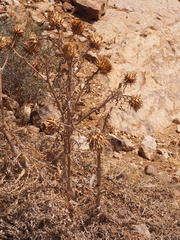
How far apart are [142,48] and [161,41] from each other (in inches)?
14.6

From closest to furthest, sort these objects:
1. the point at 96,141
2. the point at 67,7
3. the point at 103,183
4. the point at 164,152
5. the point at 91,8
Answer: the point at 96,141 < the point at 103,183 < the point at 164,152 < the point at 91,8 < the point at 67,7

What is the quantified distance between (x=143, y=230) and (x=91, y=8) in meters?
3.83

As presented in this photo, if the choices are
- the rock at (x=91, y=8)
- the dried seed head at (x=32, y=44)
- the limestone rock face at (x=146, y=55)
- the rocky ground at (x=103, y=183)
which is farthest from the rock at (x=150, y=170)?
the rock at (x=91, y=8)

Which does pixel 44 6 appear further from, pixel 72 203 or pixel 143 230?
pixel 143 230

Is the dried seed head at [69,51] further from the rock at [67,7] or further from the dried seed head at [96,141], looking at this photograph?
the rock at [67,7]

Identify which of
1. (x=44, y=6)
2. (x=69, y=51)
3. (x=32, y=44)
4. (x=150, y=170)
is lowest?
(x=150, y=170)

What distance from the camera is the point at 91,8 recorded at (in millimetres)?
5434

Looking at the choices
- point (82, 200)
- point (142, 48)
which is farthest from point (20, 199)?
point (142, 48)

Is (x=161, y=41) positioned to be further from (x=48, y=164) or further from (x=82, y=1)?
(x=48, y=164)

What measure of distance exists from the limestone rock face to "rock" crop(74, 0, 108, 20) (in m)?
0.11

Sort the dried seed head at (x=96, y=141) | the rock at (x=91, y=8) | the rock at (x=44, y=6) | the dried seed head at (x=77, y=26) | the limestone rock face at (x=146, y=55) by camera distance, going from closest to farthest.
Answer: the dried seed head at (x=96, y=141) < the dried seed head at (x=77, y=26) < the limestone rock face at (x=146, y=55) < the rock at (x=91, y=8) < the rock at (x=44, y=6)

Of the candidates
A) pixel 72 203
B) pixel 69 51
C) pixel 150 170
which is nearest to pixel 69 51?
pixel 69 51

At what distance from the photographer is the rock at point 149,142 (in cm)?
403

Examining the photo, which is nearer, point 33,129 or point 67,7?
point 33,129
